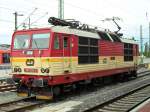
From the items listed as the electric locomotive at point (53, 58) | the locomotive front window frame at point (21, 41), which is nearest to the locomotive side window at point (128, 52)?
the electric locomotive at point (53, 58)

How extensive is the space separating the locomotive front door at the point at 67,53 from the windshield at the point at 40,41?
89 centimetres

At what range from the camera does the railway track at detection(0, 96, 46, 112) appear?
13.6 m

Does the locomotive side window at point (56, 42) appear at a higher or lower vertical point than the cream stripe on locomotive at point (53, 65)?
higher

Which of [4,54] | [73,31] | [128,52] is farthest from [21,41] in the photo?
[4,54]

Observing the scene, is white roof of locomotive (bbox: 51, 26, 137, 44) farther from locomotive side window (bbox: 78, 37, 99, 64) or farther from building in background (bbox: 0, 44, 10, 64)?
building in background (bbox: 0, 44, 10, 64)

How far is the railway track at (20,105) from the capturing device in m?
13.6

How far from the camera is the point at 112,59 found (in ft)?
74.7

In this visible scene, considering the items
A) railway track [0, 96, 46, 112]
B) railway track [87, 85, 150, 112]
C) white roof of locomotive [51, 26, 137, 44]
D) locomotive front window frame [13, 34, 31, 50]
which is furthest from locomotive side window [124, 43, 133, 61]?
railway track [0, 96, 46, 112]

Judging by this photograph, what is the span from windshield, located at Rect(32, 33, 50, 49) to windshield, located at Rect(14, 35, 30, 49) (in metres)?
0.35

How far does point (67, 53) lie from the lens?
16.7m

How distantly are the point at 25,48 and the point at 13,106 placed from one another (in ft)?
9.91

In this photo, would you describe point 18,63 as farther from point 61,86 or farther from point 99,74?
point 99,74

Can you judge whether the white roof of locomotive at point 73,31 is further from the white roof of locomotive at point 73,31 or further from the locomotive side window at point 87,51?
the locomotive side window at point 87,51

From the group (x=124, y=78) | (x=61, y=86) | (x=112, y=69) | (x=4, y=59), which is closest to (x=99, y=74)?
(x=112, y=69)
